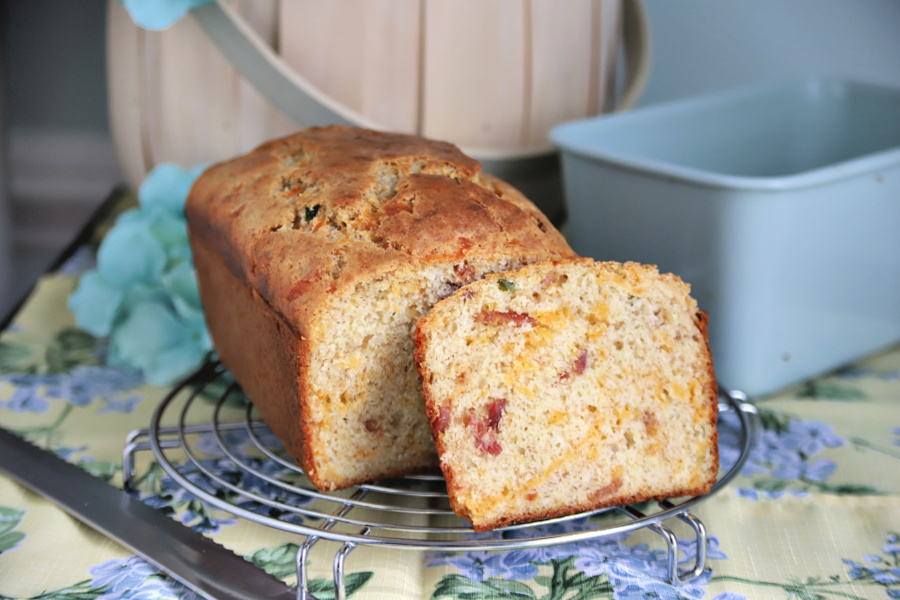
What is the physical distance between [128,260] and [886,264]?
135cm

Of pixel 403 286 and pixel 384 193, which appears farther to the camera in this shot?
pixel 384 193

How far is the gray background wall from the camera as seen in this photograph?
1937 millimetres

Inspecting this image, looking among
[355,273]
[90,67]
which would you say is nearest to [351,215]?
[355,273]

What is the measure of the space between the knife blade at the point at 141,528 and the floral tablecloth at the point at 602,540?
0.07 ft

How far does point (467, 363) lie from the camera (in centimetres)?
88

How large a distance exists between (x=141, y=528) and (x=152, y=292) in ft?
1.93

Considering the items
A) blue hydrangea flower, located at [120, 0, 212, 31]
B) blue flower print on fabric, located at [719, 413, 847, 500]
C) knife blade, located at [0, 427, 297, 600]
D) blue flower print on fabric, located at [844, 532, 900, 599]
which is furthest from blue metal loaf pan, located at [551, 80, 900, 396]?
knife blade, located at [0, 427, 297, 600]

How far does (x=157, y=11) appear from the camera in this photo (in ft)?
4.57

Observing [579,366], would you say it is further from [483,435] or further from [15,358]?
[15,358]

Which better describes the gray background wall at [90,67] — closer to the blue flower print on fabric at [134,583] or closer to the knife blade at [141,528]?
the knife blade at [141,528]

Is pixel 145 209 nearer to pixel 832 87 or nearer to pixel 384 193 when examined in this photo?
pixel 384 193

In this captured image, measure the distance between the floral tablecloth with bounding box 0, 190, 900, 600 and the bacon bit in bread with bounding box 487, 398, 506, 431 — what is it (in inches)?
6.9

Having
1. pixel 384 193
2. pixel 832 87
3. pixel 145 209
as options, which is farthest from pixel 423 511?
pixel 832 87

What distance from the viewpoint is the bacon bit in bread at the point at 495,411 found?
2.90 ft
